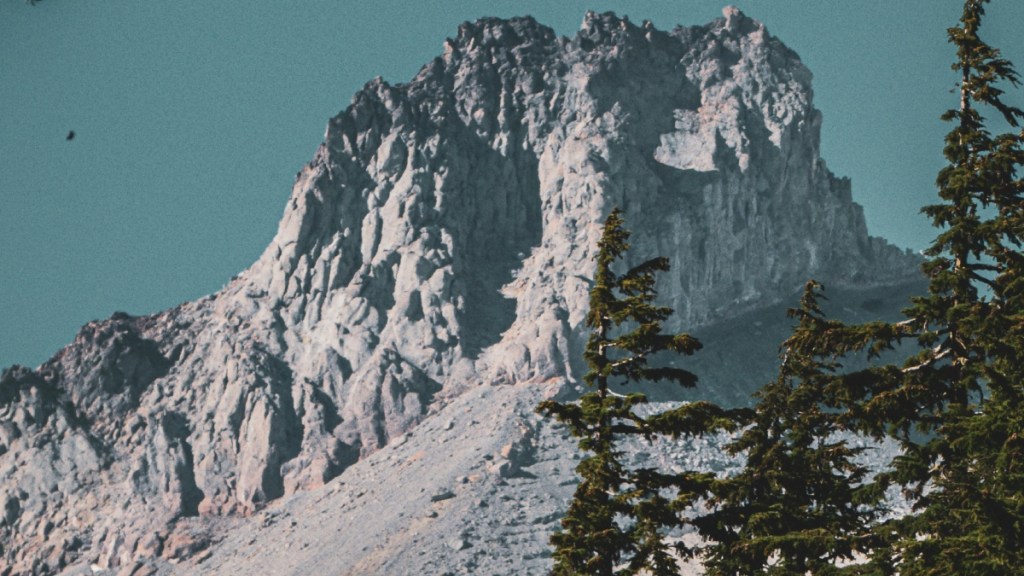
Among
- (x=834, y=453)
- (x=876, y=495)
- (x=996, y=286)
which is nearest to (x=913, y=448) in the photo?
(x=876, y=495)

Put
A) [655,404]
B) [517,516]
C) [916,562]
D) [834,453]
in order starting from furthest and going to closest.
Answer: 1. [655,404]
2. [517,516]
3. [834,453]
4. [916,562]

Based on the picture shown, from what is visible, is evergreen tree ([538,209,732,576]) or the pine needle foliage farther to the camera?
evergreen tree ([538,209,732,576])

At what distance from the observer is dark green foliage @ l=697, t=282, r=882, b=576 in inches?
962

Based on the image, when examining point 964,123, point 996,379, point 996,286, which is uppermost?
point 964,123

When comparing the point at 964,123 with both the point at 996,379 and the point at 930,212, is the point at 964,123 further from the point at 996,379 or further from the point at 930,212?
the point at 996,379

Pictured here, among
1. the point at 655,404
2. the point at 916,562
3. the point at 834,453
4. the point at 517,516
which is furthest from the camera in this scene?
the point at 655,404

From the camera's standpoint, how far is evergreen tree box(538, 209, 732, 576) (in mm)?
25016

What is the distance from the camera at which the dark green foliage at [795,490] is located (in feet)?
80.2

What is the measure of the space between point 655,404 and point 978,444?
6866 inches

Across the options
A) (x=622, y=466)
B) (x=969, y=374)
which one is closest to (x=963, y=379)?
(x=969, y=374)

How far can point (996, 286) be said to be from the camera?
2348 centimetres

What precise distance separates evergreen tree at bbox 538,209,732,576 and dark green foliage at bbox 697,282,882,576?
1022 mm

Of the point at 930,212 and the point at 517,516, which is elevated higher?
the point at 930,212

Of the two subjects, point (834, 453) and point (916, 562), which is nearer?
point (916, 562)
